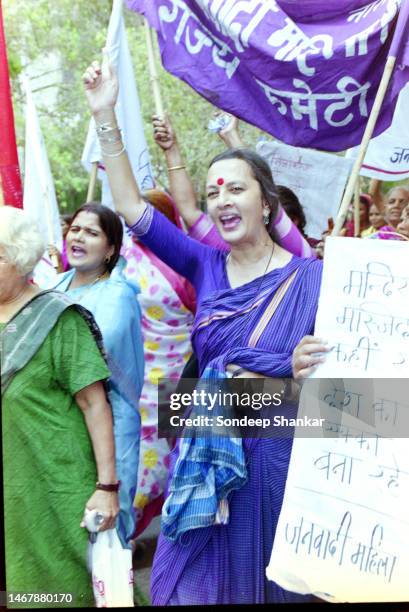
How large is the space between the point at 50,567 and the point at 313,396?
3.48 ft

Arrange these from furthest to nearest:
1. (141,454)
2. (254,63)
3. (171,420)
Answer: (141,454)
(254,63)
(171,420)

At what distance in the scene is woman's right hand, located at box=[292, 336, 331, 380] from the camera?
8.63 feet

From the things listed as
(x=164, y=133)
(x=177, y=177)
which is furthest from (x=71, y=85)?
(x=177, y=177)

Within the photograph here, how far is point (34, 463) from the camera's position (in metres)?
2.78

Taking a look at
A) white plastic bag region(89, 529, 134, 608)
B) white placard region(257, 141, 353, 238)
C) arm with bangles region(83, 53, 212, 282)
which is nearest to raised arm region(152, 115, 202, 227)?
arm with bangles region(83, 53, 212, 282)

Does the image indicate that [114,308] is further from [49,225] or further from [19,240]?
[49,225]

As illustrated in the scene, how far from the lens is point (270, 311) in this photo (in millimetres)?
2781

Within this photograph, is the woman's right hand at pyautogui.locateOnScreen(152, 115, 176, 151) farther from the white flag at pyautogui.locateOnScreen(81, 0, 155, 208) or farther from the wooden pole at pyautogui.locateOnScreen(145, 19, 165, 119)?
the white flag at pyautogui.locateOnScreen(81, 0, 155, 208)

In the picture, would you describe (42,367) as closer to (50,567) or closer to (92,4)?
(50,567)

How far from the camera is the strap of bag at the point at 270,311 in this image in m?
A: 2.76

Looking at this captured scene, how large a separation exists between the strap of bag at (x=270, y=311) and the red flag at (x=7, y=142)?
39.4 inches

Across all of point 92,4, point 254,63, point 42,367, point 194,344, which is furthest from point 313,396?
point 92,4

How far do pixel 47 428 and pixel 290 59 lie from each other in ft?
5.26

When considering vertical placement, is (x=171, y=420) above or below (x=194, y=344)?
below
